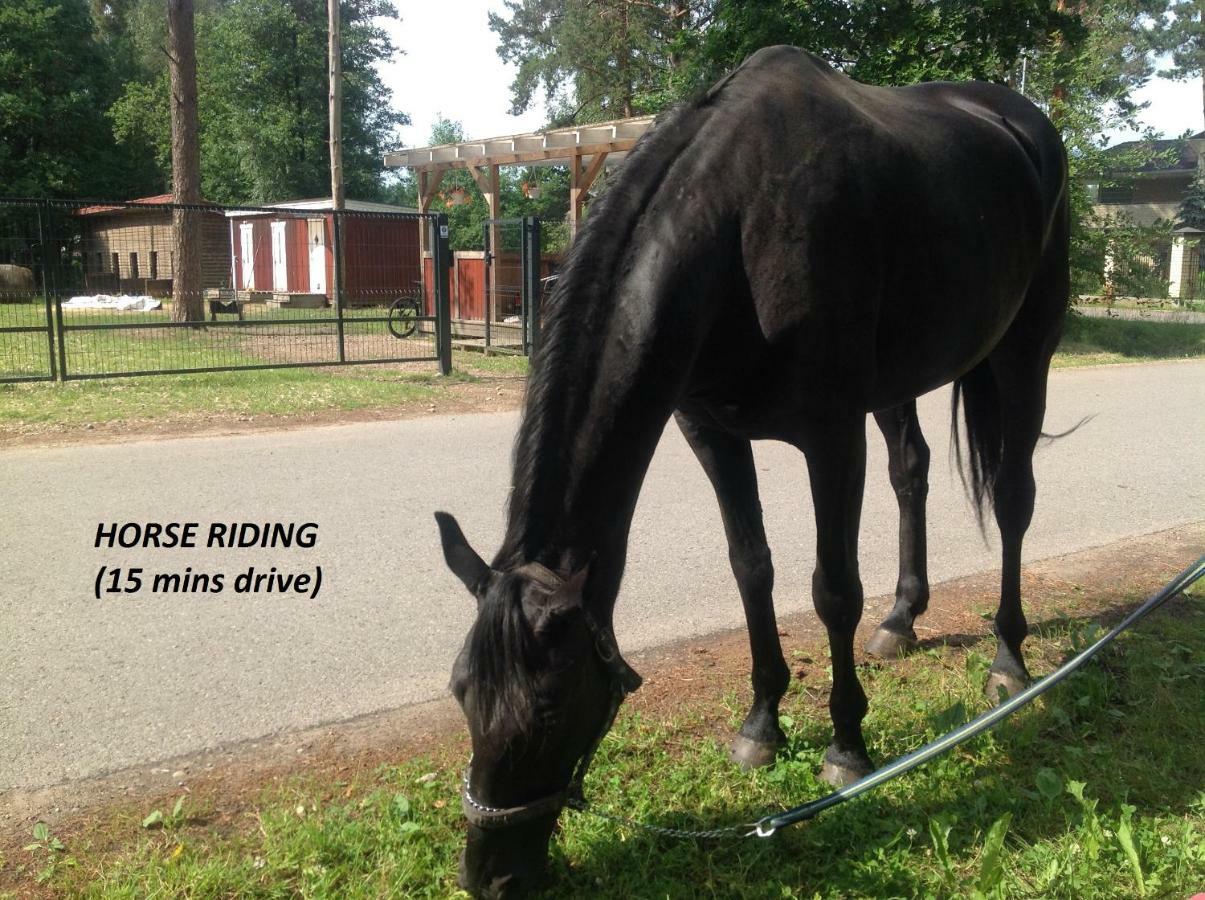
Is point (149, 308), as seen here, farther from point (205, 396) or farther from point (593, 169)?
point (205, 396)

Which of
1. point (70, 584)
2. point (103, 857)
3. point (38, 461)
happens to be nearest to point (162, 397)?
point (38, 461)

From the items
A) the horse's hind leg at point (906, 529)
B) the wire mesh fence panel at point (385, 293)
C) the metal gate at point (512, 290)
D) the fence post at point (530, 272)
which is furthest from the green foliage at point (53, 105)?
the horse's hind leg at point (906, 529)

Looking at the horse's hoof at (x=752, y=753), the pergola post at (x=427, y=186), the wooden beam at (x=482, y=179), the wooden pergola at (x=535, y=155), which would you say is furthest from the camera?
the pergola post at (x=427, y=186)

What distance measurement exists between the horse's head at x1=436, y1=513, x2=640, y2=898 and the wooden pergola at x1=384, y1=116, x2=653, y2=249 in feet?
46.1

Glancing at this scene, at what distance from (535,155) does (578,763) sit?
1760 cm

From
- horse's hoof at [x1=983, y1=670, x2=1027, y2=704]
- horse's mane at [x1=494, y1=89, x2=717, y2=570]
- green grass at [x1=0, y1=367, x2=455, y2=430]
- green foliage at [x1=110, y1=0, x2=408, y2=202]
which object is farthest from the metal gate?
green foliage at [x1=110, y1=0, x2=408, y2=202]

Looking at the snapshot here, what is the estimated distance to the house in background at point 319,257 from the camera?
24.9 metres

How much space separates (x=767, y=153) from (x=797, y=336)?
520 mm

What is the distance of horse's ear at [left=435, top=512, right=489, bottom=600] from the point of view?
6.60 feet

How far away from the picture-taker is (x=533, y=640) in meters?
1.88

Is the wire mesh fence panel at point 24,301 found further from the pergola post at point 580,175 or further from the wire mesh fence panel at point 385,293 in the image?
the pergola post at point 580,175

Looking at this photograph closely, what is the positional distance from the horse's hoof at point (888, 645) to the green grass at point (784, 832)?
1.94 ft

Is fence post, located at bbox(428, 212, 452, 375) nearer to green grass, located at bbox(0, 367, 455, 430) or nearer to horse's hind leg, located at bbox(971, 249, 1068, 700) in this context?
green grass, located at bbox(0, 367, 455, 430)

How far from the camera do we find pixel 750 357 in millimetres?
2590
